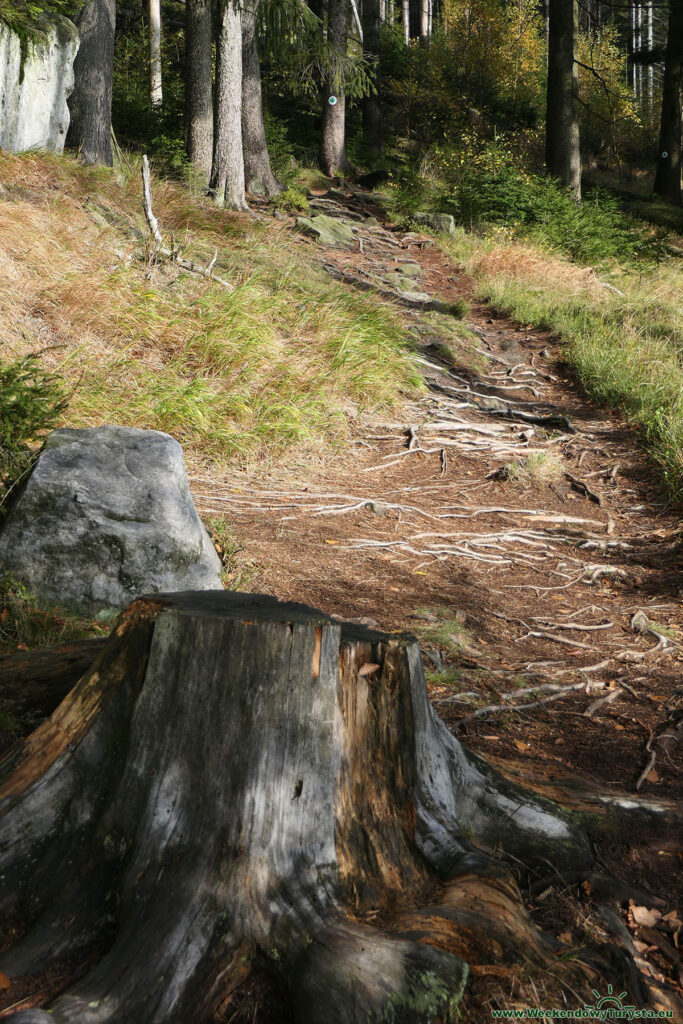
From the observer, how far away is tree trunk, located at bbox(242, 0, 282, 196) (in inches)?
558

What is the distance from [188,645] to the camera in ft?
5.52

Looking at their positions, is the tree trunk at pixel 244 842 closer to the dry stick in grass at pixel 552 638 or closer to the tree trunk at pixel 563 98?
the dry stick in grass at pixel 552 638

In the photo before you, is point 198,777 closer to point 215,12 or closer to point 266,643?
point 266,643

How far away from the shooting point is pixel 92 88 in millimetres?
9859

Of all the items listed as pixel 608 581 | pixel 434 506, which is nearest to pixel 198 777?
pixel 608 581

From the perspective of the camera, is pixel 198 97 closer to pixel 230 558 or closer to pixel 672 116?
pixel 230 558

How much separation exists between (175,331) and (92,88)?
210 inches

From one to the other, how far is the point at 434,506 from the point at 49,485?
2.97 metres

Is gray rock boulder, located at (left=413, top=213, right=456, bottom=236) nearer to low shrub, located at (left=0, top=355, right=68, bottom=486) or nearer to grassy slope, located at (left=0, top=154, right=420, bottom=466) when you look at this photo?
grassy slope, located at (left=0, top=154, right=420, bottom=466)

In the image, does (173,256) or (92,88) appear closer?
(173,256)

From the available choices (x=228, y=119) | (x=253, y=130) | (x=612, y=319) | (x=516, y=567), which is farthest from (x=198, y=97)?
(x=516, y=567)

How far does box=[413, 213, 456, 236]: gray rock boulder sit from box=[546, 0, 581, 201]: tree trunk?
3.34 m

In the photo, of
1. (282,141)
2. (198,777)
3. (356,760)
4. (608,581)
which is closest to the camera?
(198,777)

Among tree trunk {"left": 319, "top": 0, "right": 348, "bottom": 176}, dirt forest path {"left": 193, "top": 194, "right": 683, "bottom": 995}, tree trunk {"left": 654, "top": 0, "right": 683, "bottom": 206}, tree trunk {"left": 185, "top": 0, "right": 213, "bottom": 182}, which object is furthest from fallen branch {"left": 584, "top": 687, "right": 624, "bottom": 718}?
tree trunk {"left": 654, "top": 0, "right": 683, "bottom": 206}
